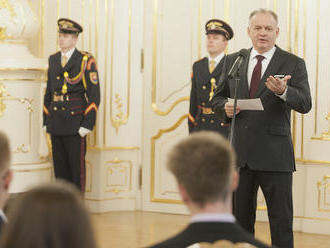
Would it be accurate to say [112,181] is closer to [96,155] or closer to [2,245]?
[96,155]

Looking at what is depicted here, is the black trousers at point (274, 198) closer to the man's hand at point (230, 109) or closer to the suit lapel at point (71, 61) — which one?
the man's hand at point (230, 109)

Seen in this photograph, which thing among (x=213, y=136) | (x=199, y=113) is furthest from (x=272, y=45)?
(x=213, y=136)

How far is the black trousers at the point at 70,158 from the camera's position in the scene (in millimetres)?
5180

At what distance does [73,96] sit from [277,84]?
2.42m

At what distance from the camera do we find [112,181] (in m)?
5.72

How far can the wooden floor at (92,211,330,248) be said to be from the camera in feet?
15.2

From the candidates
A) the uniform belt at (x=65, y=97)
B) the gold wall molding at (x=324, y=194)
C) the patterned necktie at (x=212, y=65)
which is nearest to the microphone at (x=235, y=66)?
the patterned necktie at (x=212, y=65)

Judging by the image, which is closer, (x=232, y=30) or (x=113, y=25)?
(x=232, y=30)

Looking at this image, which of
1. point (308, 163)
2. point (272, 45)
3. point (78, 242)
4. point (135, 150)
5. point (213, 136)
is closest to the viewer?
point (78, 242)

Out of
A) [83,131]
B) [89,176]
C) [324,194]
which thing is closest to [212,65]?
[83,131]

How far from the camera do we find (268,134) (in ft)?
11.0

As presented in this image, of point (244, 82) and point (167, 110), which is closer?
point (244, 82)

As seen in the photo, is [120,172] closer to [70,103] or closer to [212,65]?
[70,103]

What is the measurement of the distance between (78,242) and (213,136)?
0.56 metres
